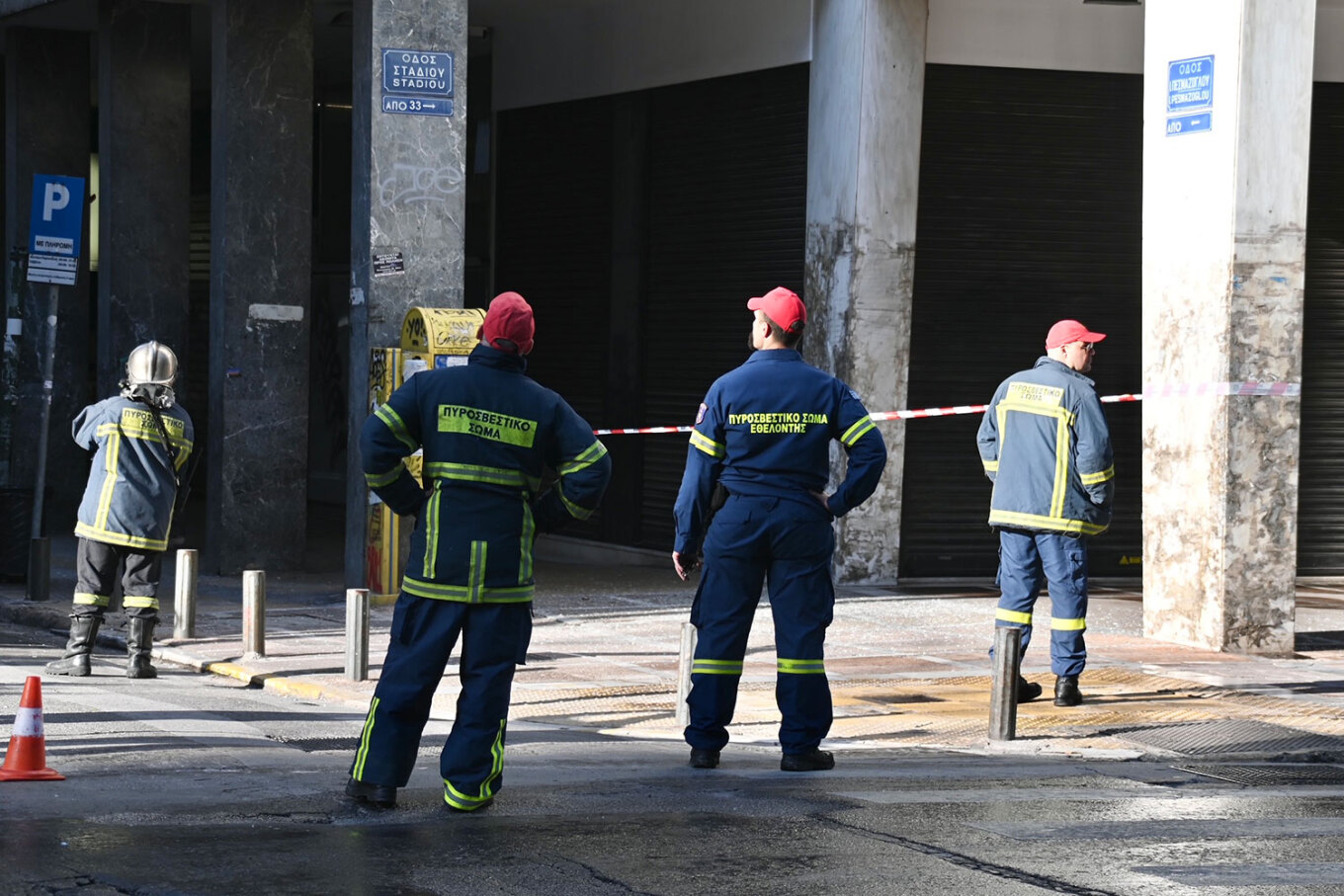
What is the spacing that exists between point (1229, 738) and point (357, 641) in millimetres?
4681

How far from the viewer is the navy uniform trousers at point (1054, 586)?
10164 millimetres

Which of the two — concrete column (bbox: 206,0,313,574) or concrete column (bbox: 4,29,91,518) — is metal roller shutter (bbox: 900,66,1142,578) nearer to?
concrete column (bbox: 206,0,313,574)

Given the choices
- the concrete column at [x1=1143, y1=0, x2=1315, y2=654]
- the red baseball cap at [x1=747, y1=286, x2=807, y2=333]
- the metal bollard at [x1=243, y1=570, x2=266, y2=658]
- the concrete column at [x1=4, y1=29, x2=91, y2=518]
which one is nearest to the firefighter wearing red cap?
the concrete column at [x1=1143, y1=0, x2=1315, y2=654]

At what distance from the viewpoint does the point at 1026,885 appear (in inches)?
229

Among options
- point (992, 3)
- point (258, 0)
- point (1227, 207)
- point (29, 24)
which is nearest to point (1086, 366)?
point (1227, 207)

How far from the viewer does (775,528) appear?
7.93m

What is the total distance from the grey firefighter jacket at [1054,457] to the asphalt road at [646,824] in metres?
1.78

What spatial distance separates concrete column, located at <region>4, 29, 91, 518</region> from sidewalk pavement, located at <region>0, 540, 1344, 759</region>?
20.4 ft

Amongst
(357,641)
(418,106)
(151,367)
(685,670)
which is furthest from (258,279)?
(685,670)

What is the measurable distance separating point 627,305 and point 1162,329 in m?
7.09

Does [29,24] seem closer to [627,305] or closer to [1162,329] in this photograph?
[627,305]

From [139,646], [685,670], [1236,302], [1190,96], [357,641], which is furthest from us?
[1190,96]

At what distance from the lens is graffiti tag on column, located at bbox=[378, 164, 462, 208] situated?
1427 centimetres

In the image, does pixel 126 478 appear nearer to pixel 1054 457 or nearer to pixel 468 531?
pixel 468 531
